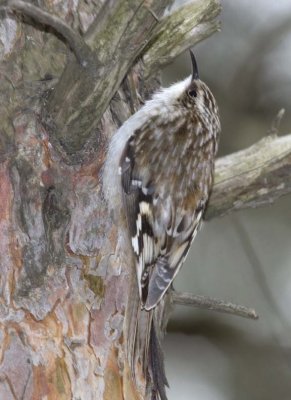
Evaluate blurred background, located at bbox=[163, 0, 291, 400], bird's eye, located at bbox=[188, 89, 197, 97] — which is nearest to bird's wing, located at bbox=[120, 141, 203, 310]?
bird's eye, located at bbox=[188, 89, 197, 97]

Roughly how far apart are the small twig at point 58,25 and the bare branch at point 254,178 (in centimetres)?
93

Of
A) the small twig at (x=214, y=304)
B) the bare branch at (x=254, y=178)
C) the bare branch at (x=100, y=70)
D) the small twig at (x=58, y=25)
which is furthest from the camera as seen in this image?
the bare branch at (x=254, y=178)

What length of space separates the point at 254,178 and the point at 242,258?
1114 millimetres

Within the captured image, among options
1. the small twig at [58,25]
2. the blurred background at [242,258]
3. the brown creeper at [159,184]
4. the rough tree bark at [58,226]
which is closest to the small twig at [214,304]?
the brown creeper at [159,184]

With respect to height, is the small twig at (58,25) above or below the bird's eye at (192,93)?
below

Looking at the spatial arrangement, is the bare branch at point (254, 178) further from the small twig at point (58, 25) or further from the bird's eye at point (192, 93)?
the small twig at point (58, 25)

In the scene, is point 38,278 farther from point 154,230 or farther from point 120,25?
point 120,25

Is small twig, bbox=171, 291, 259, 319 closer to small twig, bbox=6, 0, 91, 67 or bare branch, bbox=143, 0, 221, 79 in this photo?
bare branch, bbox=143, 0, 221, 79

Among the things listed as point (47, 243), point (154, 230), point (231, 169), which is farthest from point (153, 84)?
point (47, 243)

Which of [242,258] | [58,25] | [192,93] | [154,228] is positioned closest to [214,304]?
[154,228]

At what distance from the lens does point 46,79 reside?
2357 millimetres

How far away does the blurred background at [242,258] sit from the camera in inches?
146

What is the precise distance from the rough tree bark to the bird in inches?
2.1

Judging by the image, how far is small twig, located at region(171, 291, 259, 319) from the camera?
2605 millimetres
